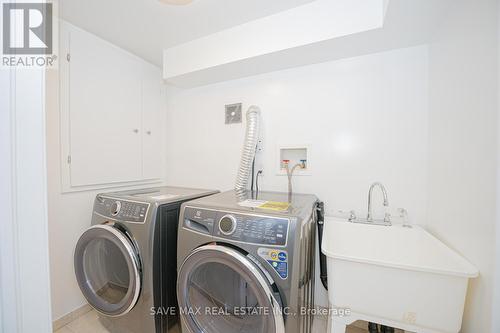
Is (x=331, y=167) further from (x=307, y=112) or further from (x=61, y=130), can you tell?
(x=61, y=130)

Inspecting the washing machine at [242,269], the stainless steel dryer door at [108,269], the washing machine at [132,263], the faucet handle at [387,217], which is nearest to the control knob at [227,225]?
the washing machine at [242,269]

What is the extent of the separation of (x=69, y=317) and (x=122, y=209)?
1.08 m

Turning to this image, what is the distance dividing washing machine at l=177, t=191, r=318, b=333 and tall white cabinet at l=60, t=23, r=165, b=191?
3.61 ft

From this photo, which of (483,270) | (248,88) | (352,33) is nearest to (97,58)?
(248,88)

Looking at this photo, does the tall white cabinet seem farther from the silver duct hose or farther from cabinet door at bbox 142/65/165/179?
the silver duct hose

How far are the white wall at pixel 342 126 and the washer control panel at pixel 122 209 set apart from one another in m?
0.85

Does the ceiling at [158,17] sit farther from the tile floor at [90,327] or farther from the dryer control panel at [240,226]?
the tile floor at [90,327]

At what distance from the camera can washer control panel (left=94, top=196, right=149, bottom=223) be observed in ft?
3.89

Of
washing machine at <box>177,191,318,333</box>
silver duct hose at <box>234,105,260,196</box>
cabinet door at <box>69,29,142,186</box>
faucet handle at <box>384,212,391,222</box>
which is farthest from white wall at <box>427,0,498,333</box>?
cabinet door at <box>69,29,142,186</box>

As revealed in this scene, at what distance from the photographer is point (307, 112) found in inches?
64.3

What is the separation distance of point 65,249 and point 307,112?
2203 millimetres

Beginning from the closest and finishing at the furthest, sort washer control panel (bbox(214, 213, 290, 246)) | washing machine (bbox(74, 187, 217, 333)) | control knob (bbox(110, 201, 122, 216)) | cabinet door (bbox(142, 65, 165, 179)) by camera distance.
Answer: washer control panel (bbox(214, 213, 290, 246)), washing machine (bbox(74, 187, 217, 333)), control knob (bbox(110, 201, 122, 216)), cabinet door (bbox(142, 65, 165, 179))

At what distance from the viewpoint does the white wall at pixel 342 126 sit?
1345 mm

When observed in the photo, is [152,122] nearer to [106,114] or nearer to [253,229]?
[106,114]
